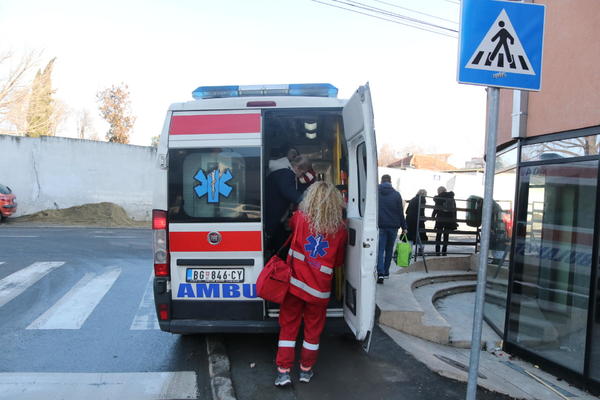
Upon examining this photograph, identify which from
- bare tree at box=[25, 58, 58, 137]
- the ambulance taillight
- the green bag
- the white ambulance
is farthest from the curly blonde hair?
bare tree at box=[25, 58, 58, 137]

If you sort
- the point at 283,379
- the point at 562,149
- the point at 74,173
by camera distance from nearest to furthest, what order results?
1. the point at 283,379
2. the point at 562,149
3. the point at 74,173

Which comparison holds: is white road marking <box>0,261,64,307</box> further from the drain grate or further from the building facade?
the building facade

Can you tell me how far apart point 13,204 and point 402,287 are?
17351 mm

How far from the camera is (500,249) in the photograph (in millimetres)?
5941

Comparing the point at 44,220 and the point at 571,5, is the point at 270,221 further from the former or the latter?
the point at 44,220

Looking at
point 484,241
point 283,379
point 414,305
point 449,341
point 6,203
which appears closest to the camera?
point 484,241

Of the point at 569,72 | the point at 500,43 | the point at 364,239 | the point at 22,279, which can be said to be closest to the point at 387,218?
the point at 569,72

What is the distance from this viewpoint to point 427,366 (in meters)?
4.03

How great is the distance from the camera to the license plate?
161 inches

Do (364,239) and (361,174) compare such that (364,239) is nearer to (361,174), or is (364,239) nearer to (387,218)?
(361,174)

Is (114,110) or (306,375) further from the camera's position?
(114,110)

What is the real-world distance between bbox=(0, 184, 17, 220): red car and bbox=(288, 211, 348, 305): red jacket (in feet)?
58.3

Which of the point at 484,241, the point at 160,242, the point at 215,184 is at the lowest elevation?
the point at 160,242

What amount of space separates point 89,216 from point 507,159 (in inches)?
715
